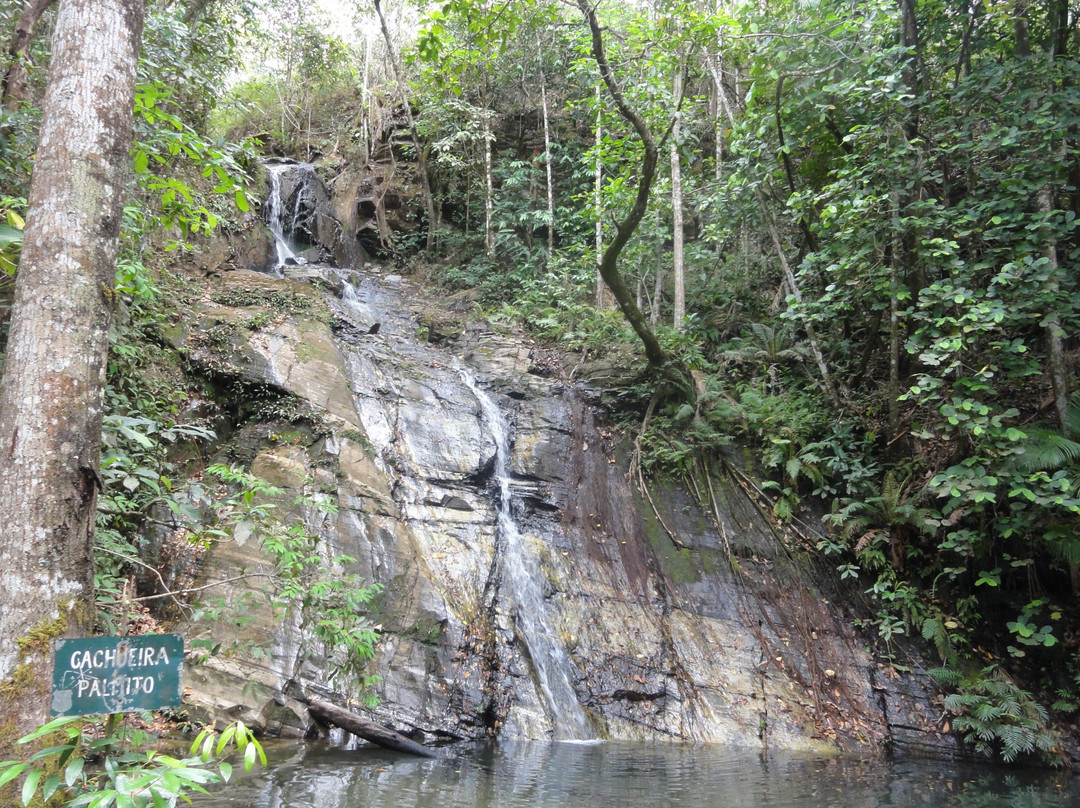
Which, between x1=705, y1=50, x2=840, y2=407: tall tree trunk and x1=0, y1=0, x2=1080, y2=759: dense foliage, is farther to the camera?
x1=705, y1=50, x2=840, y2=407: tall tree trunk

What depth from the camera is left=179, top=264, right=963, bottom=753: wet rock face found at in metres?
7.07

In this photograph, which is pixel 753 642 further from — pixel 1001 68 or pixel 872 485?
pixel 1001 68

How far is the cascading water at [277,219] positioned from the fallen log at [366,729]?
12110mm

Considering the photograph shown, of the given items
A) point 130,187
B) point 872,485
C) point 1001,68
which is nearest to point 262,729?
point 130,187

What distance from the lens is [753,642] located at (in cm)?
833

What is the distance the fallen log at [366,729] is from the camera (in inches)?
237

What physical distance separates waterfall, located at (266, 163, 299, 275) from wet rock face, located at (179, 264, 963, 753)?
6362 millimetres

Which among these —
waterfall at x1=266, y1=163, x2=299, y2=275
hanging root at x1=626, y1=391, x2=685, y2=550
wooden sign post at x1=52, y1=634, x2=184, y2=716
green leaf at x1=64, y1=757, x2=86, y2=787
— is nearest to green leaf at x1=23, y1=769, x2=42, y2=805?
green leaf at x1=64, y1=757, x2=86, y2=787

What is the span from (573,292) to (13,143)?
11.0 m

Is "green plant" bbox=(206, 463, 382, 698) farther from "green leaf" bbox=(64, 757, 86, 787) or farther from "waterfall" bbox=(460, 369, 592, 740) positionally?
"waterfall" bbox=(460, 369, 592, 740)

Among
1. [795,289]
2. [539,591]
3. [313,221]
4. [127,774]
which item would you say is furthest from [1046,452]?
[313,221]

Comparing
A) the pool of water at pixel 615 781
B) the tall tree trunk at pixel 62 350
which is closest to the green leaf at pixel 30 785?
the tall tree trunk at pixel 62 350

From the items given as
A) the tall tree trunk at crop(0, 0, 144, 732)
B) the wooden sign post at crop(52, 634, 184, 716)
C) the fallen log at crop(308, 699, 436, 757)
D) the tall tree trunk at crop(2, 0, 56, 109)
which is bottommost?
the fallen log at crop(308, 699, 436, 757)

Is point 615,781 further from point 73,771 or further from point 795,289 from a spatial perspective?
point 795,289
